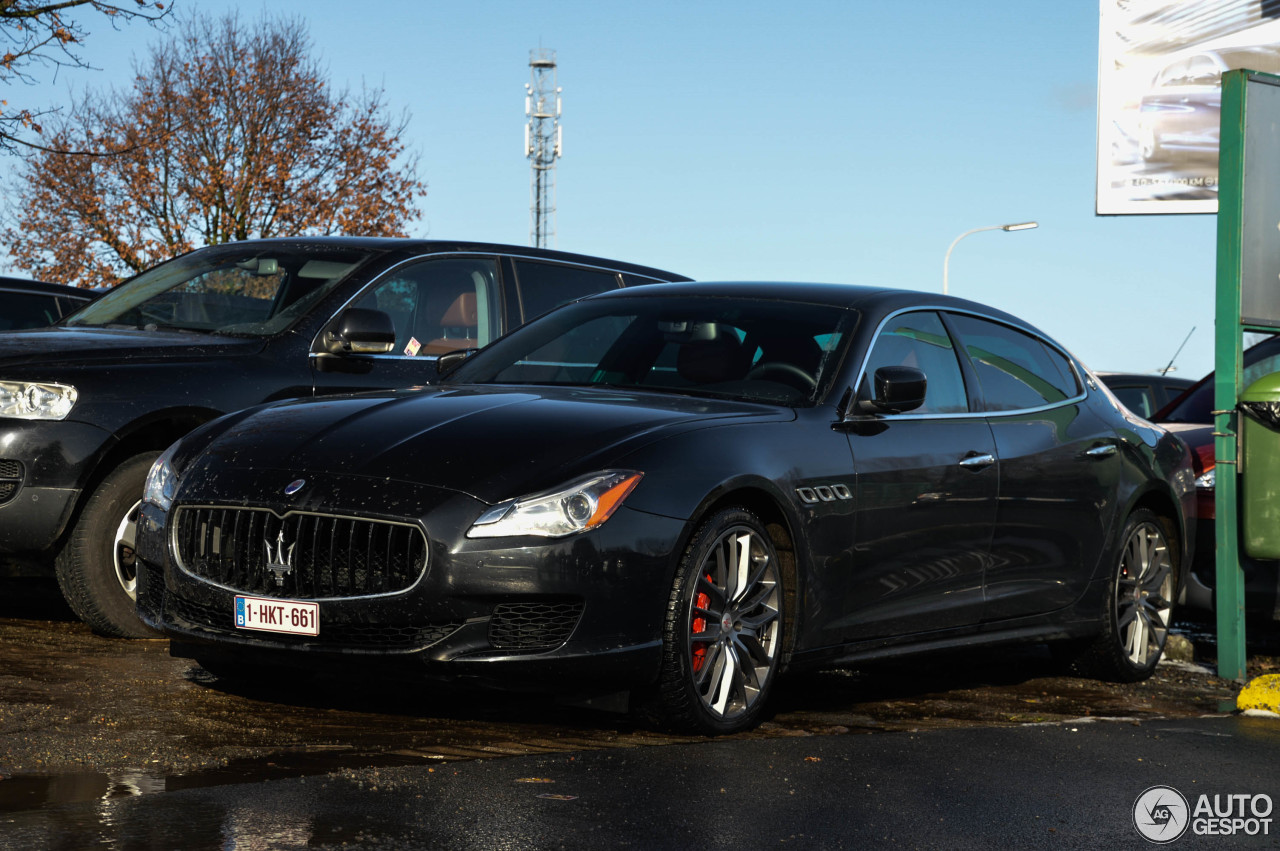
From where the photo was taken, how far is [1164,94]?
17266 mm

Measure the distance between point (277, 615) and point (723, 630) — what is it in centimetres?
144

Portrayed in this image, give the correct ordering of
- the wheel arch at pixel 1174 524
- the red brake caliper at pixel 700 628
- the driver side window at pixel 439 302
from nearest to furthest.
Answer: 1. the red brake caliper at pixel 700 628
2. the wheel arch at pixel 1174 524
3. the driver side window at pixel 439 302

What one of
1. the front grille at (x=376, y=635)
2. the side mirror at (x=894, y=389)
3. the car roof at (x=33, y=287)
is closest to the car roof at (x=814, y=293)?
the side mirror at (x=894, y=389)

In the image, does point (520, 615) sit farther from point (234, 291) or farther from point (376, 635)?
point (234, 291)

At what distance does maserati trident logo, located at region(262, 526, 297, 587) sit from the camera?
5.26m

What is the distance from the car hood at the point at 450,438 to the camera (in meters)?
5.23

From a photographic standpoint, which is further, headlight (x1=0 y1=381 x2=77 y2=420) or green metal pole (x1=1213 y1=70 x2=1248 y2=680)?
green metal pole (x1=1213 y1=70 x2=1248 y2=680)

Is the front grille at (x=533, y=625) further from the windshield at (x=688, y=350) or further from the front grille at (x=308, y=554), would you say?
the windshield at (x=688, y=350)

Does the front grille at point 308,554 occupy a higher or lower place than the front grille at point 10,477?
lower

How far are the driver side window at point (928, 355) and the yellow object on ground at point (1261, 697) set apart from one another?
5.59ft

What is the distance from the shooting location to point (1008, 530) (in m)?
6.86

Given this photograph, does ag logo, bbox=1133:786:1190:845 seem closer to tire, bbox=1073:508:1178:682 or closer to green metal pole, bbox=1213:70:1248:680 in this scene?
tire, bbox=1073:508:1178:682

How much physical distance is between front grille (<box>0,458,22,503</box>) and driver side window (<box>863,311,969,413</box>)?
3551 millimetres

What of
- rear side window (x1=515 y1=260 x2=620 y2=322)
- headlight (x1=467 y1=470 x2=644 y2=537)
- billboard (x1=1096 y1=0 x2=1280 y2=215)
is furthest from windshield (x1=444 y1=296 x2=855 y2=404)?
billboard (x1=1096 y1=0 x2=1280 y2=215)
